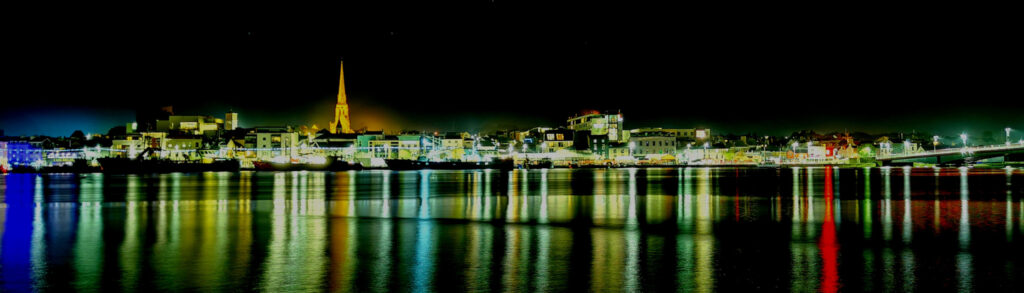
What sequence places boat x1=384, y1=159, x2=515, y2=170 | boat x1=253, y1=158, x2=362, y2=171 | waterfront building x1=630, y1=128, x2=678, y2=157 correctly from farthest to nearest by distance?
1. waterfront building x1=630, y1=128, x2=678, y2=157
2. boat x1=384, y1=159, x2=515, y2=170
3. boat x1=253, y1=158, x2=362, y2=171

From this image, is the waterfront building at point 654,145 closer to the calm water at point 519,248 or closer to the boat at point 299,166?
the boat at point 299,166

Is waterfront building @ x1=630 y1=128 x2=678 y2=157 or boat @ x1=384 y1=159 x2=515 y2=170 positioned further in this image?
waterfront building @ x1=630 y1=128 x2=678 y2=157

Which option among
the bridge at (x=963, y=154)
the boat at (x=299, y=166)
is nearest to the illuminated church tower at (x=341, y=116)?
the boat at (x=299, y=166)

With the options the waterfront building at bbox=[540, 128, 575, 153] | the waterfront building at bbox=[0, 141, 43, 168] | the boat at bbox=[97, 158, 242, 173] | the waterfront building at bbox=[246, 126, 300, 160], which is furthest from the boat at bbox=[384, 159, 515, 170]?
the waterfront building at bbox=[0, 141, 43, 168]

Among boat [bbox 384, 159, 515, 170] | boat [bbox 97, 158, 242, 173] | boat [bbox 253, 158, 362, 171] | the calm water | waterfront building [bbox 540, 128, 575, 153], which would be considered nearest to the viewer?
the calm water

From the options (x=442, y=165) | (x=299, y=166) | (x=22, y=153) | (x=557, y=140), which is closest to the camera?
(x=299, y=166)

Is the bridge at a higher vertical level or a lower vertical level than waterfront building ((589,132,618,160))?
lower

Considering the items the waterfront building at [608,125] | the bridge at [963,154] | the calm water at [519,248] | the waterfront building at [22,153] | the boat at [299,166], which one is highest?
the waterfront building at [608,125]

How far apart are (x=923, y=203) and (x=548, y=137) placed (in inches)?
4146

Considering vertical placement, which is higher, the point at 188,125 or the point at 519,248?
the point at 188,125

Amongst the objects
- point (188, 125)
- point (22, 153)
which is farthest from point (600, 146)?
point (22, 153)

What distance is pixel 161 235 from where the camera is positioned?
45.2 feet

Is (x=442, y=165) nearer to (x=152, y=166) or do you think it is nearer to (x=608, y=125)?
(x=152, y=166)

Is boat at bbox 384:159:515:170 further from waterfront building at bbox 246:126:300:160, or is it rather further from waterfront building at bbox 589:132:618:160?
waterfront building at bbox 246:126:300:160
